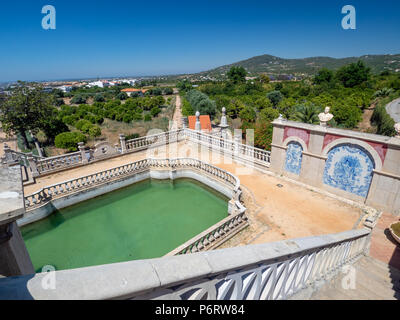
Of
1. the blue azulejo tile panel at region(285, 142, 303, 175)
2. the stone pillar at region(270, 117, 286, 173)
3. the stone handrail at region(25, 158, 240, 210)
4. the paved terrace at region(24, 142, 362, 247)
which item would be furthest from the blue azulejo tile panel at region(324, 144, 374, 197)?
the stone handrail at region(25, 158, 240, 210)

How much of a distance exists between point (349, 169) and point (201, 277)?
10.6m

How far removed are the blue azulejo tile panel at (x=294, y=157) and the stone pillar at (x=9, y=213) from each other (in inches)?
456

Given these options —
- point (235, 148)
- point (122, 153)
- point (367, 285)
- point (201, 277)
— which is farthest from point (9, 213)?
point (122, 153)

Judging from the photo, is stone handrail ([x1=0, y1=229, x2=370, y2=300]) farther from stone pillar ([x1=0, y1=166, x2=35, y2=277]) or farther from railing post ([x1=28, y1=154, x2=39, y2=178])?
railing post ([x1=28, y1=154, x2=39, y2=178])

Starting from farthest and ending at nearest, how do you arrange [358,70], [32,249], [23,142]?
[358,70] < [23,142] < [32,249]

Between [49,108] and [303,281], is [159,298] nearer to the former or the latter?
[303,281]

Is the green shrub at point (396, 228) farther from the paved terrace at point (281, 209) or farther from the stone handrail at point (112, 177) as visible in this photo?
the stone handrail at point (112, 177)

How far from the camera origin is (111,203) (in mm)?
12172

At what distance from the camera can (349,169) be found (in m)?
9.98

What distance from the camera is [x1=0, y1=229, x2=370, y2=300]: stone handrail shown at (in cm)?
131

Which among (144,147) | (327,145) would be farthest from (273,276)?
(144,147)

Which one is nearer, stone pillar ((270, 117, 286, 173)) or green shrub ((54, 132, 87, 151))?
stone pillar ((270, 117, 286, 173))

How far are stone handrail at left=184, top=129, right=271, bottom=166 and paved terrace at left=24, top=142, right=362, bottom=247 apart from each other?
87cm

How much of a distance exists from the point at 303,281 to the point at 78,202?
38.5 feet
